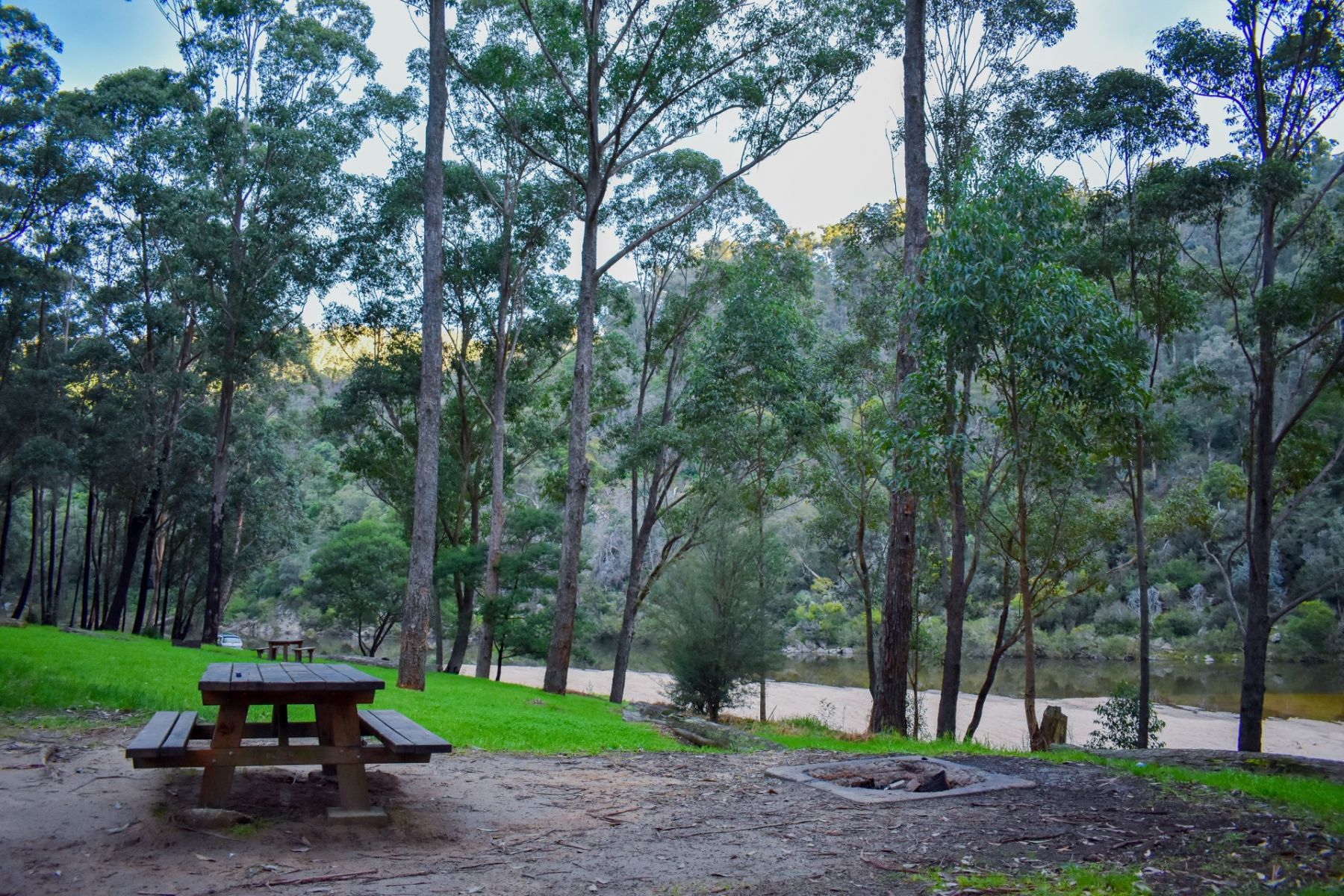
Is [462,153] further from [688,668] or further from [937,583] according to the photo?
[937,583]

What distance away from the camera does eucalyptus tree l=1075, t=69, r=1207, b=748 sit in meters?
13.7

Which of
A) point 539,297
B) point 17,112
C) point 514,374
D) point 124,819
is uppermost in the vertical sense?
point 17,112

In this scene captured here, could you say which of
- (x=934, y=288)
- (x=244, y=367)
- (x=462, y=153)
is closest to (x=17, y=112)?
(x=244, y=367)

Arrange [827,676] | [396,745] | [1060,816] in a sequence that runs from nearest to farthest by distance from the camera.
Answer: [396,745] → [1060,816] → [827,676]

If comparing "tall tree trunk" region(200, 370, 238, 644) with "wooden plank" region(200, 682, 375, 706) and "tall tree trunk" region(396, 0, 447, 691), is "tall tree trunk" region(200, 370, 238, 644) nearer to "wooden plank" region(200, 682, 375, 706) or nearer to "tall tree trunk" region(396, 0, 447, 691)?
"tall tree trunk" region(396, 0, 447, 691)

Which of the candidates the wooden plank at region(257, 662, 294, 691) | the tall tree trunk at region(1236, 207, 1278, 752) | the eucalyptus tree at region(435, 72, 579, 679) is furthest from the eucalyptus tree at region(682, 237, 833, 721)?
the wooden plank at region(257, 662, 294, 691)

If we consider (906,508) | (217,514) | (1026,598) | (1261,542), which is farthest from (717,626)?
(217,514)

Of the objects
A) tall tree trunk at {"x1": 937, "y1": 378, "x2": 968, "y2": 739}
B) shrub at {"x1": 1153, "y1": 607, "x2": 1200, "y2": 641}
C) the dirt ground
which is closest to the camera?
the dirt ground

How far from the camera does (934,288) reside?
31.5ft

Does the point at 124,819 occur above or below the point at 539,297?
below

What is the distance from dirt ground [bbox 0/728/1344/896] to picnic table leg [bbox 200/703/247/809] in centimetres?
22

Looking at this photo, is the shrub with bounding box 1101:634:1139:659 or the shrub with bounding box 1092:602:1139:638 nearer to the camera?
the shrub with bounding box 1101:634:1139:659

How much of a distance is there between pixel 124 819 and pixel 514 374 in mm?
19251

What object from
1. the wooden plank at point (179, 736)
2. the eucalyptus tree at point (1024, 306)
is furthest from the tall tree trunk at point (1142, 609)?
the wooden plank at point (179, 736)
